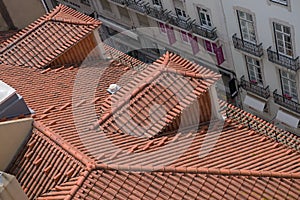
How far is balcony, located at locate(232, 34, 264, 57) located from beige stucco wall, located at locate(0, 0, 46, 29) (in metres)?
12.1

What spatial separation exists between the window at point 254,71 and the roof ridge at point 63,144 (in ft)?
64.2

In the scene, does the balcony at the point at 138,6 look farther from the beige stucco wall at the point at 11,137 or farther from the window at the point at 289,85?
the beige stucco wall at the point at 11,137

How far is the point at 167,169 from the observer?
19.3 metres

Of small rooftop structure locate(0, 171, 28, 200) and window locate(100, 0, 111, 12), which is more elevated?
small rooftop structure locate(0, 171, 28, 200)

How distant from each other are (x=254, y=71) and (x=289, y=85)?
112 inches

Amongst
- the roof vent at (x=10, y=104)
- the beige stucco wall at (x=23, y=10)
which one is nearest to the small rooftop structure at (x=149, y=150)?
the roof vent at (x=10, y=104)

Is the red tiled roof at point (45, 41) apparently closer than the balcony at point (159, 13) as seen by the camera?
Yes

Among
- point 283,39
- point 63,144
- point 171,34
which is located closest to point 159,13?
point 171,34

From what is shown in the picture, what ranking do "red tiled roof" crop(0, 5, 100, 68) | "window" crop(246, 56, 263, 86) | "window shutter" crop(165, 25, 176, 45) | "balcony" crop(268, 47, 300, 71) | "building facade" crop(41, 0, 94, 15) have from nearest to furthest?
"red tiled roof" crop(0, 5, 100, 68) < "balcony" crop(268, 47, 300, 71) < "window" crop(246, 56, 263, 86) < "window shutter" crop(165, 25, 176, 45) < "building facade" crop(41, 0, 94, 15)

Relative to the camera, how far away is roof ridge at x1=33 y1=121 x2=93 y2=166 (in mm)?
19141

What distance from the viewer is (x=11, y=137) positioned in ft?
67.2

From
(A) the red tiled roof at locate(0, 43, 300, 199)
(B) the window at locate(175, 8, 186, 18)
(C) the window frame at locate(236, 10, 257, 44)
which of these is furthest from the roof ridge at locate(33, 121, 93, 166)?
(B) the window at locate(175, 8, 186, 18)

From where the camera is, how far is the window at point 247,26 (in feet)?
114

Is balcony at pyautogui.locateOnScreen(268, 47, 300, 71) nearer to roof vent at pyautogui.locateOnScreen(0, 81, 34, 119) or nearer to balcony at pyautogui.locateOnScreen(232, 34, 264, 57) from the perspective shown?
balcony at pyautogui.locateOnScreen(232, 34, 264, 57)
